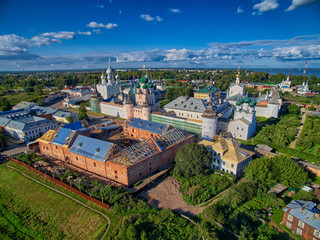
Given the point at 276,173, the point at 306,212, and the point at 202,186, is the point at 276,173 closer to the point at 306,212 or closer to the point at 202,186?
the point at 306,212

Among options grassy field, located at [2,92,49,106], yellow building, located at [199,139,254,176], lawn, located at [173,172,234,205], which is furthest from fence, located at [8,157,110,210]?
grassy field, located at [2,92,49,106]

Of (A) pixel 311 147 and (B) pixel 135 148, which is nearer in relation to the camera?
(B) pixel 135 148

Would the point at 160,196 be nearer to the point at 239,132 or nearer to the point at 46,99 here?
the point at 239,132

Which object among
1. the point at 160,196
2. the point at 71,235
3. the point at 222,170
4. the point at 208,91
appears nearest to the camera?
the point at 71,235

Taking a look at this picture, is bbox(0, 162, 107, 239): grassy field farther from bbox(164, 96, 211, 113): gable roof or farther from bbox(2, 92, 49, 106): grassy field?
bbox(2, 92, 49, 106): grassy field

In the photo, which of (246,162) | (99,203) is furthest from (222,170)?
(99,203)
